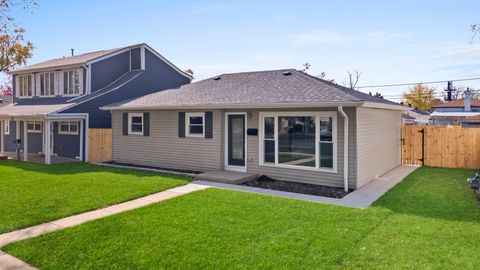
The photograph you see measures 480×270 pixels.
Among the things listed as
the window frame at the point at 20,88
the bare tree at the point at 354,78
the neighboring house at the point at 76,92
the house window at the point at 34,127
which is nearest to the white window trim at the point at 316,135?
the neighboring house at the point at 76,92

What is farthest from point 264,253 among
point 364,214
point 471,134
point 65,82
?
point 65,82

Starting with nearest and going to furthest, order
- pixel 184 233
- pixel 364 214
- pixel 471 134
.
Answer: pixel 184 233 < pixel 364 214 < pixel 471 134

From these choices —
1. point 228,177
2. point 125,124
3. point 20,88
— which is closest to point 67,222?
point 228,177

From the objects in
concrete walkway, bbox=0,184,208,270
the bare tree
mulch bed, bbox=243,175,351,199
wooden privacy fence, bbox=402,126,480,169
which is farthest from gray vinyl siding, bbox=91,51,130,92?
the bare tree

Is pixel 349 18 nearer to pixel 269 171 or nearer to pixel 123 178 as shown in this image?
pixel 269 171

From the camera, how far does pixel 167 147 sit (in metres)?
13.5

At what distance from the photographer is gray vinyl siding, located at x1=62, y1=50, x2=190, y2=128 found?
16.9 meters

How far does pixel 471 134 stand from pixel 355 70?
3533 cm

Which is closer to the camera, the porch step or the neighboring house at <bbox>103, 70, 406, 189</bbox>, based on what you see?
the neighboring house at <bbox>103, 70, 406, 189</bbox>

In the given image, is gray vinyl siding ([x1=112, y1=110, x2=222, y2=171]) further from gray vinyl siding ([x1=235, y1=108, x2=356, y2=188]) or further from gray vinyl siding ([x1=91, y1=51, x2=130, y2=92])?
gray vinyl siding ([x1=91, y1=51, x2=130, y2=92])

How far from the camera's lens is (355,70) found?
47094 mm

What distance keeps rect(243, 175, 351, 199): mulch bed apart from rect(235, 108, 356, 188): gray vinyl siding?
0.68 feet

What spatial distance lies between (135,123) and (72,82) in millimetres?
6091

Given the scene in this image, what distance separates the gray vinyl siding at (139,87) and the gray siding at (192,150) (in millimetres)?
2151
